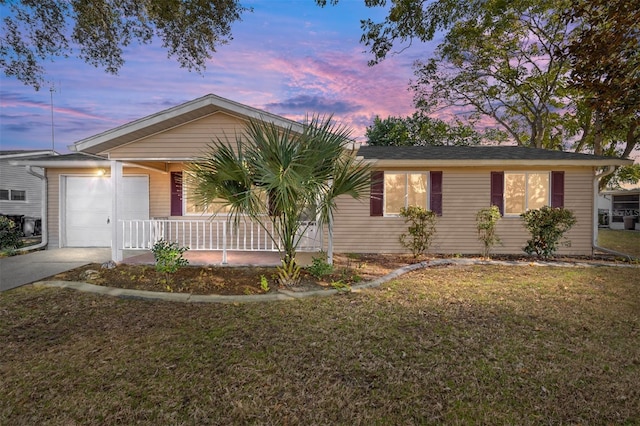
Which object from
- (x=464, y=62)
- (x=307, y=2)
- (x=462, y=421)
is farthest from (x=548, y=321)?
(x=464, y=62)

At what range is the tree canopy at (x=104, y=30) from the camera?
26.7 feet

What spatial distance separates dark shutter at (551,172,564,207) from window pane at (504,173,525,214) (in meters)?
0.84

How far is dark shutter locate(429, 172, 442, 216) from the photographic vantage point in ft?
32.2

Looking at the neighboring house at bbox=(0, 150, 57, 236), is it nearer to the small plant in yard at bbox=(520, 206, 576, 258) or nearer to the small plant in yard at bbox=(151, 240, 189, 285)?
the small plant in yard at bbox=(151, 240, 189, 285)

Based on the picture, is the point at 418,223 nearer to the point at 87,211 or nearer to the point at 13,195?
the point at 87,211

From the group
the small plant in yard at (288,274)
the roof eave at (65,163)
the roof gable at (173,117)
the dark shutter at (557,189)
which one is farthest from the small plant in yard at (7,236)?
the dark shutter at (557,189)

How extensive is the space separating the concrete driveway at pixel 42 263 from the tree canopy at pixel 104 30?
202 inches

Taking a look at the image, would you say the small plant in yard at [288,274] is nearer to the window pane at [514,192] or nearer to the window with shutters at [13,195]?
the window pane at [514,192]

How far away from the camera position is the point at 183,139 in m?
7.56

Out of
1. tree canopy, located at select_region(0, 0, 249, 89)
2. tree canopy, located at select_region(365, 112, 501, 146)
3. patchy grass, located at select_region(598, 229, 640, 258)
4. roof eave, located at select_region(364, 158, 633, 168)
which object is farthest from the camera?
tree canopy, located at select_region(365, 112, 501, 146)

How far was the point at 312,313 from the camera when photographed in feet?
15.2

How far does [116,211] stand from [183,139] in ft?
7.93

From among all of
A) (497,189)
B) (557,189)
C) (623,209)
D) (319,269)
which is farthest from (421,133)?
(319,269)

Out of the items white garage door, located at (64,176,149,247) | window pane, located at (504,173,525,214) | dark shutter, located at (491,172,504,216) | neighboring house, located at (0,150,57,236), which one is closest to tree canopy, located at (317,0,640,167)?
window pane, located at (504,173,525,214)
